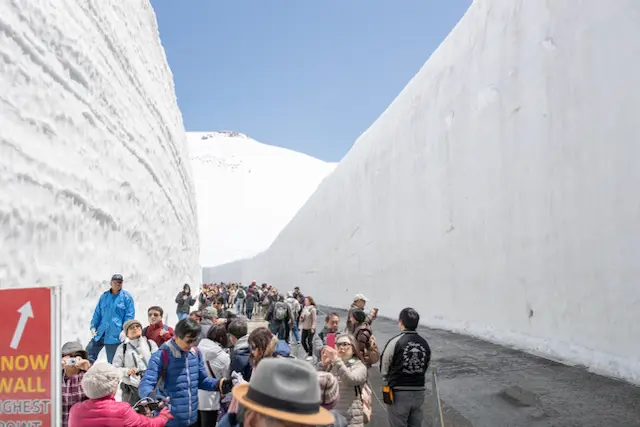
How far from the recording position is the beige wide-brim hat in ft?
5.51

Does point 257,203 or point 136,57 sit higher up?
point 257,203

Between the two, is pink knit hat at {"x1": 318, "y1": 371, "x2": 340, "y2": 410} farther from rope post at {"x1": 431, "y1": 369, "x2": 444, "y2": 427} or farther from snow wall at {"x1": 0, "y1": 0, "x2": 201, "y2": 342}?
snow wall at {"x1": 0, "y1": 0, "x2": 201, "y2": 342}

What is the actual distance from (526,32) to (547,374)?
610cm

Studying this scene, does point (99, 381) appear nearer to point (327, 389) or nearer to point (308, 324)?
point (327, 389)

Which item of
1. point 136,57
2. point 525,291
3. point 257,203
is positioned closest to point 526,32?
point 525,291

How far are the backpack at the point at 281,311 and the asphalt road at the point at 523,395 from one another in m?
2.40

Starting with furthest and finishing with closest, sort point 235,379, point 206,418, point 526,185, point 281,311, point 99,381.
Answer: point 281,311, point 526,185, point 206,418, point 235,379, point 99,381

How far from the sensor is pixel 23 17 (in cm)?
591

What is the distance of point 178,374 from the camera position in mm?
3928

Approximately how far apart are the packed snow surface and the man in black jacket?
173 ft

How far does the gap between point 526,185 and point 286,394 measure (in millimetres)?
8940

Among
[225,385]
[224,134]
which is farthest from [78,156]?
[224,134]

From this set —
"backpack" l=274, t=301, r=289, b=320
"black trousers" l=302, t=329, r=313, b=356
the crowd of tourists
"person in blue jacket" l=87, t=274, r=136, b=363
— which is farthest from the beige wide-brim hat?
"backpack" l=274, t=301, r=289, b=320

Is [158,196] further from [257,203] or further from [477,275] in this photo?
[257,203]
